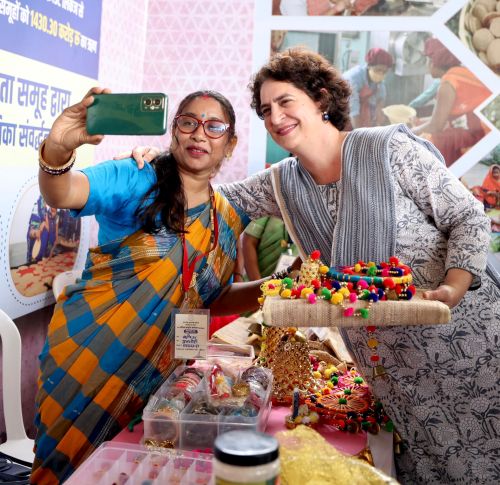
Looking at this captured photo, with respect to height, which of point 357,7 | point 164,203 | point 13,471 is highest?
point 357,7

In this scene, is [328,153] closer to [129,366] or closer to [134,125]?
[134,125]

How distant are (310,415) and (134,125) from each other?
84 cm

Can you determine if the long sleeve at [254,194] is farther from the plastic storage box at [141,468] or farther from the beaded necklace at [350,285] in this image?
the plastic storage box at [141,468]

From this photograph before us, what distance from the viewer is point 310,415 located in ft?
5.21

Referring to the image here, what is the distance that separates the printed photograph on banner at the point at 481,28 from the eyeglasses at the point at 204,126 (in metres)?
3.01

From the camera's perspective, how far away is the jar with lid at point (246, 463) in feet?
2.37

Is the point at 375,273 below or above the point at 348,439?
above

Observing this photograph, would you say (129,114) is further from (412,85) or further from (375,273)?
(412,85)

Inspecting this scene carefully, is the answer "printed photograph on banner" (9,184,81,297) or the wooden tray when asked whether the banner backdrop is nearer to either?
"printed photograph on banner" (9,184,81,297)

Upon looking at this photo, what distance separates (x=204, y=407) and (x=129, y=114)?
2.20 feet

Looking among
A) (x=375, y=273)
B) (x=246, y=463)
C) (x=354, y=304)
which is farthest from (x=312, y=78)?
(x=246, y=463)

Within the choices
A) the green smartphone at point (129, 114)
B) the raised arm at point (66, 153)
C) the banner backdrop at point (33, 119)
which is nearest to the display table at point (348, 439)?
the raised arm at point (66, 153)

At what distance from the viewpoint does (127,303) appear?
Result: 1775 millimetres

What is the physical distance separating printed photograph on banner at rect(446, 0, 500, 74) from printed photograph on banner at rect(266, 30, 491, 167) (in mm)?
132
